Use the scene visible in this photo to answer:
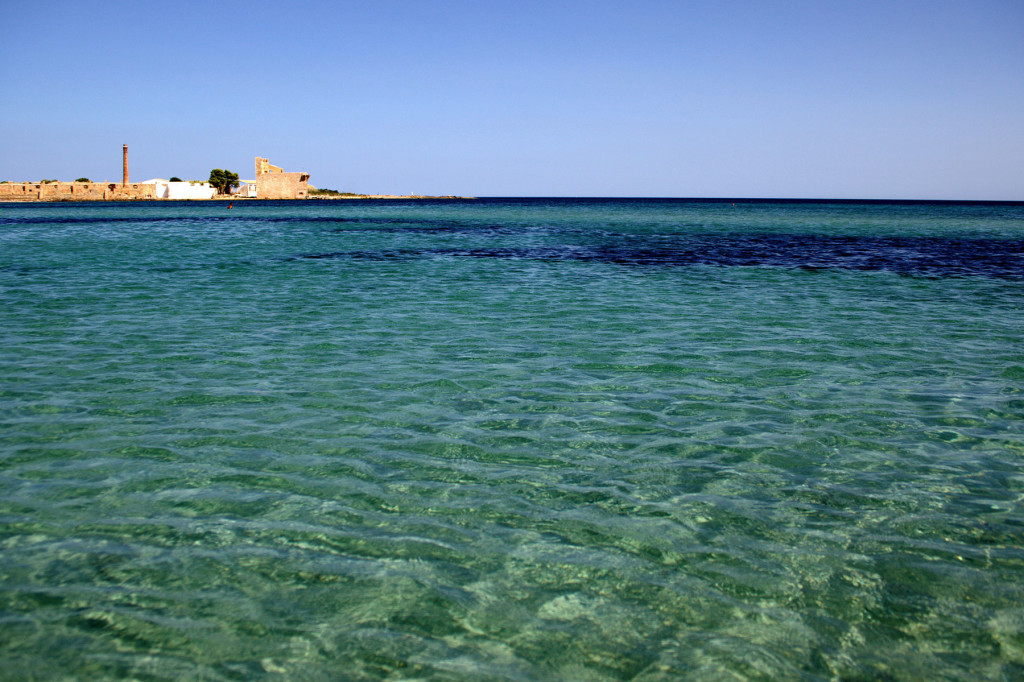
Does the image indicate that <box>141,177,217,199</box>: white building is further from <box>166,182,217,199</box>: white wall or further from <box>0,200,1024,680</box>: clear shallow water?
<box>0,200,1024,680</box>: clear shallow water

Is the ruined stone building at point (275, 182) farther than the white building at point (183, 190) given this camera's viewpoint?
Yes

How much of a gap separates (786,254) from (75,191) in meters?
140

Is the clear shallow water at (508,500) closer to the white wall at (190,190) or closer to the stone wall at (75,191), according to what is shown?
the stone wall at (75,191)

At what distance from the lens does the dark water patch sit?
24781 mm

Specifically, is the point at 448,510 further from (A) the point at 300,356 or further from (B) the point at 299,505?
(A) the point at 300,356

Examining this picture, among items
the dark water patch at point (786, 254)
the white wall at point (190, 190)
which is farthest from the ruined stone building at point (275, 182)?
the dark water patch at point (786, 254)

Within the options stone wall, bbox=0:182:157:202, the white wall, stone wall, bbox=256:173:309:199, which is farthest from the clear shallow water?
stone wall, bbox=256:173:309:199

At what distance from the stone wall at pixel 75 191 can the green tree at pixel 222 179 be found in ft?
50.2

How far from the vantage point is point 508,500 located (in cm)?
518

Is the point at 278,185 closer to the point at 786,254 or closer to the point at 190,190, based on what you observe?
the point at 190,190

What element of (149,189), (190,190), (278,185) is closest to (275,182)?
(278,185)

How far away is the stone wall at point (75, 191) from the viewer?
417 feet

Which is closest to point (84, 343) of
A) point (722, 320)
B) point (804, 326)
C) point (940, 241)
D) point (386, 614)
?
point (386, 614)

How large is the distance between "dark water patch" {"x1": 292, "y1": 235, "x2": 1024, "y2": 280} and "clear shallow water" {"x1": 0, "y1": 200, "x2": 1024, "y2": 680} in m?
13.3
